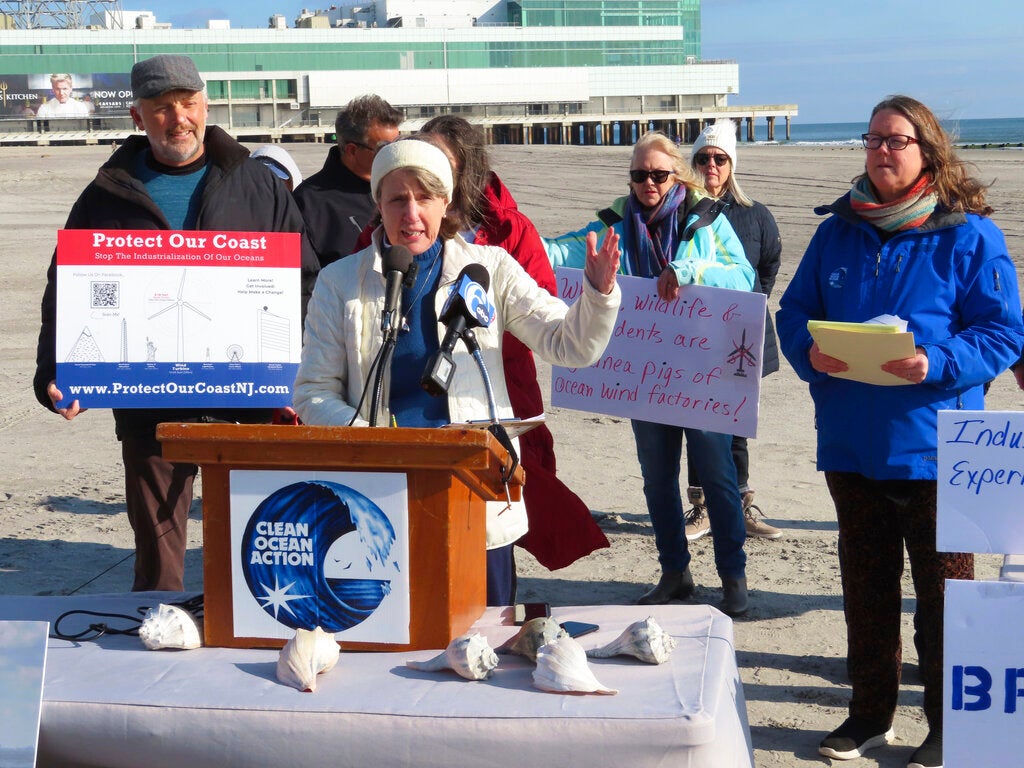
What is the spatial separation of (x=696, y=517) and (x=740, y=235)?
5.28ft

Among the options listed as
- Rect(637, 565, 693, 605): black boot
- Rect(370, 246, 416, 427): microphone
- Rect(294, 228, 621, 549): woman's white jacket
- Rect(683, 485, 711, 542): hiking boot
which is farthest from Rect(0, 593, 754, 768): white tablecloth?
Rect(683, 485, 711, 542): hiking boot

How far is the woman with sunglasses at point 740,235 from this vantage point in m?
6.31

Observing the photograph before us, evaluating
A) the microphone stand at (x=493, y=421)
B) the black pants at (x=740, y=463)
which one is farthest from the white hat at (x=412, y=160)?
the black pants at (x=740, y=463)

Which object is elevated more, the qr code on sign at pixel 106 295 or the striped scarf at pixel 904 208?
the striped scarf at pixel 904 208

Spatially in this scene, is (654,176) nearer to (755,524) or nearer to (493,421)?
(755,524)

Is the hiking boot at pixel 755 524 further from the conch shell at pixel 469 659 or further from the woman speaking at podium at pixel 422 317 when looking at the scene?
the conch shell at pixel 469 659

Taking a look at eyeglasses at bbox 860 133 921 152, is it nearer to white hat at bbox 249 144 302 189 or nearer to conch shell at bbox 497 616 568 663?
conch shell at bbox 497 616 568 663

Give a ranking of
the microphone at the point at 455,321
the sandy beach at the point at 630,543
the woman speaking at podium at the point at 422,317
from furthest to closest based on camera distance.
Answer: the sandy beach at the point at 630,543 → the woman speaking at podium at the point at 422,317 → the microphone at the point at 455,321

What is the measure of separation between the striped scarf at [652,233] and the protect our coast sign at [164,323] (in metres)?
1.86

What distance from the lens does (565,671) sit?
2.82m

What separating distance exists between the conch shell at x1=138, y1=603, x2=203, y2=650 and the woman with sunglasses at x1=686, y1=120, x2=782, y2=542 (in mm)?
3492

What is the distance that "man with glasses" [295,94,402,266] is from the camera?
543cm

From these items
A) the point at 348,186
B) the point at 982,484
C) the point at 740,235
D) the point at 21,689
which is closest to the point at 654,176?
the point at 740,235

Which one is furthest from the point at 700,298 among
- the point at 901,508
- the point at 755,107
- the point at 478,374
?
the point at 755,107
